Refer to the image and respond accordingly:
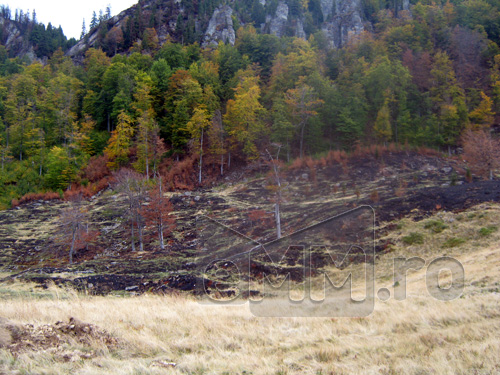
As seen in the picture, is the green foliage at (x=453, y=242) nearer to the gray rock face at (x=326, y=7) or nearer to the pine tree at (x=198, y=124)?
the pine tree at (x=198, y=124)

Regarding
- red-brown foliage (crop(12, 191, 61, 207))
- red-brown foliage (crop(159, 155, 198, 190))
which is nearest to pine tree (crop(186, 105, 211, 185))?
red-brown foliage (crop(159, 155, 198, 190))

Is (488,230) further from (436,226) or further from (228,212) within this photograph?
(228,212)

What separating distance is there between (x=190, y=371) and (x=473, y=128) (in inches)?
1828

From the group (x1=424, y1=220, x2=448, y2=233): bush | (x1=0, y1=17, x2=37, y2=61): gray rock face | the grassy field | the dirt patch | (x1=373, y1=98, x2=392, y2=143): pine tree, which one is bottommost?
(x1=424, y1=220, x2=448, y2=233): bush

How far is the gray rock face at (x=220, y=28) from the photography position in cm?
7775

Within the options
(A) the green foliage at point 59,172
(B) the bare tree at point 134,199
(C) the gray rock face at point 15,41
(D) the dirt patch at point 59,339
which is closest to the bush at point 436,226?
(D) the dirt patch at point 59,339

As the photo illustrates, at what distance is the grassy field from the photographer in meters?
5.61

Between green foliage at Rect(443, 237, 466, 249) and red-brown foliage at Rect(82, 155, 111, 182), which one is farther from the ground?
red-brown foliage at Rect(82, 155, 111, 182)

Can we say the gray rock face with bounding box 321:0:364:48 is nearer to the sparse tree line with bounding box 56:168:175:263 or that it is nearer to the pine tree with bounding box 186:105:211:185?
the pine tree with bounding box 186:105:211:185

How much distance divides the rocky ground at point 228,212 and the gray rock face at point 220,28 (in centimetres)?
5050

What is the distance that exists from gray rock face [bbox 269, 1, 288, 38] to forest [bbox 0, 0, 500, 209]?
23126mm

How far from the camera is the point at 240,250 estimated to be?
800 inches

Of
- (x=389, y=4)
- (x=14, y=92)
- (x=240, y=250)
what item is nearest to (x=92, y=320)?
(x=240, y=250)

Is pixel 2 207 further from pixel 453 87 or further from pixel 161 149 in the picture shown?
pixel 453 87
